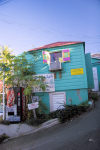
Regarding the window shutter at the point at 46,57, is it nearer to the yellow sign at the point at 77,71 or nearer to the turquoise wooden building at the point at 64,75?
the turquoise wooden building at the point at 64,75

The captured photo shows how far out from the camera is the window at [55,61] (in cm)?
631

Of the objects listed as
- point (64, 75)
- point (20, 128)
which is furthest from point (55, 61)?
point (20, 128)

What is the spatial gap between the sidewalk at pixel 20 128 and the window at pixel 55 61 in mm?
3163

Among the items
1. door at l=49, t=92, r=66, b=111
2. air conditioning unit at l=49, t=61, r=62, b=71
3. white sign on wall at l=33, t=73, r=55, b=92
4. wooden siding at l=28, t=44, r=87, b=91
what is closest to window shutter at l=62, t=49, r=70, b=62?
wooden siding at l=28, t=44, r=87, b=91

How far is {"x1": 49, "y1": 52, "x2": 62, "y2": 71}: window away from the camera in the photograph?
631cm

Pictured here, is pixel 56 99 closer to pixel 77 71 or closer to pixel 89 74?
pixel 77 71

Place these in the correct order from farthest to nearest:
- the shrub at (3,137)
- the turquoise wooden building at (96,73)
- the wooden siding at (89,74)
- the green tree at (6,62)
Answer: the turquoise wooden building at (96,73), the wooden siding at (89,74), the green tree at (6,62), the shrub at (3,137)

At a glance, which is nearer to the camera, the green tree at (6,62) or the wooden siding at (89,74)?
the green tree at (6,62)

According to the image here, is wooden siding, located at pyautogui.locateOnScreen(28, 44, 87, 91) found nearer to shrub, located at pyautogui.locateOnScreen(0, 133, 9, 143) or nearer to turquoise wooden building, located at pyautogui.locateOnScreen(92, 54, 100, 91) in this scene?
shrub, located at pyautogui.locateOnScreen(0, 133, 9, 143)

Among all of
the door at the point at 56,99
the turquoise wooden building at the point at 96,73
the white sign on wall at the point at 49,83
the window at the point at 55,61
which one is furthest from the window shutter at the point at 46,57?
the turquoise wooden building at the point at 96,73

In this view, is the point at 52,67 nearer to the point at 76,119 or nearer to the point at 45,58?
the point at 45,58

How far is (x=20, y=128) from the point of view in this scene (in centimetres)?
492

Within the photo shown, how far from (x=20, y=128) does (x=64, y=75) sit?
158 inches

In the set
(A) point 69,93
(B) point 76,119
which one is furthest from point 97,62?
(B) point 76,119
